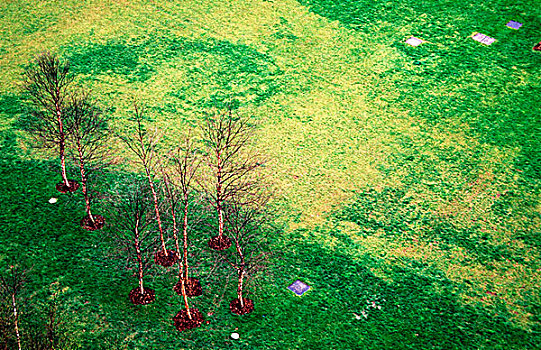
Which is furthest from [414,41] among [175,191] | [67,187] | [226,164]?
[67,187]

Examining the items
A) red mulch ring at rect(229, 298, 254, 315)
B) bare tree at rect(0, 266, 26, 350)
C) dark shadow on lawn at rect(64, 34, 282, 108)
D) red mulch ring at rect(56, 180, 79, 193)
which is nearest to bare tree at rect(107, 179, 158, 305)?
red mulch ring at rect(56, 180, 79, 193)

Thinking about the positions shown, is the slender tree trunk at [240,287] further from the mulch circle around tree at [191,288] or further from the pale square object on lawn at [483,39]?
the pale square object on lawn at [483,39]

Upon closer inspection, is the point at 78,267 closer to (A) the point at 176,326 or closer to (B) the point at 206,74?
(A) the point at 176,326

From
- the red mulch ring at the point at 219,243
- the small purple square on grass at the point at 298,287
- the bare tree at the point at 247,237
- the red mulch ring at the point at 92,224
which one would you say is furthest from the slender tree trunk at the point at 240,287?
the red mulch ring at the point at 92,224

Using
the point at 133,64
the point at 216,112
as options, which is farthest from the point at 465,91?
the point at 133,64

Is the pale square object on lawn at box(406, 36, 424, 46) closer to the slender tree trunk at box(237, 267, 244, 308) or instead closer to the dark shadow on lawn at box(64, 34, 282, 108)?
the dark shadow on lawn at box(64, 34, 282, 108)
